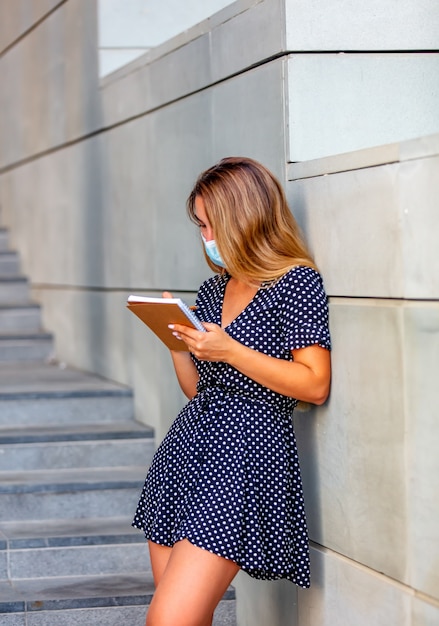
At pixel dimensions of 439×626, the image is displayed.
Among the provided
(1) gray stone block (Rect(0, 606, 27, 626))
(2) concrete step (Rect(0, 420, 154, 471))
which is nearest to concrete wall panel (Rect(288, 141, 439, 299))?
(1) gray stone block (Rect(0, 606, 27, 626))

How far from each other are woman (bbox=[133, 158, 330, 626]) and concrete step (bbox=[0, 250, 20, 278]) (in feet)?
19.5

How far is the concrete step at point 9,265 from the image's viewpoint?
9516mm

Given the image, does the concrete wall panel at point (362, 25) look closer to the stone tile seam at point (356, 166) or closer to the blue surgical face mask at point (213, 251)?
the stone tile seam at point (356, 166)

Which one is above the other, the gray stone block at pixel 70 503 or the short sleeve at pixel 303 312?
the short sleeve at pixel 303 312

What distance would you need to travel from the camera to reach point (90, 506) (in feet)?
18.9

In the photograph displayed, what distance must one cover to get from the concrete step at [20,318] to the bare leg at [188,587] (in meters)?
5.52

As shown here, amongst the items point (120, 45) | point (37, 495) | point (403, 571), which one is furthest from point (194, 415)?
point (120, 45)

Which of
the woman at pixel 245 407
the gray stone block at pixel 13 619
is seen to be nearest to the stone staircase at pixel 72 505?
the gray stone block at pixel 13 619

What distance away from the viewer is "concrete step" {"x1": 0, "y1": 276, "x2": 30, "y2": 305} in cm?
920

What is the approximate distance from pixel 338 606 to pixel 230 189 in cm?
150

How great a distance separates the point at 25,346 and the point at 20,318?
512 millimetres

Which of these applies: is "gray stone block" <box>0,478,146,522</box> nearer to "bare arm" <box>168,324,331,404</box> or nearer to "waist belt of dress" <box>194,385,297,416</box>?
"waist belt of dress" <box>194,385,297,416</box>

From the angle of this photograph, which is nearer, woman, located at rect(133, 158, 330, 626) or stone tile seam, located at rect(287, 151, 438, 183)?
stone tile seam, located at rect(287, 151, 438, 183)

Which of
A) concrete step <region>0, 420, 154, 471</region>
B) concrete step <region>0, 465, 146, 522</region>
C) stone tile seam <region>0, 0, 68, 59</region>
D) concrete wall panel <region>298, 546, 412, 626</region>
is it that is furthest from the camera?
stone tile seam <region>0, 0, 68, 59</region>
